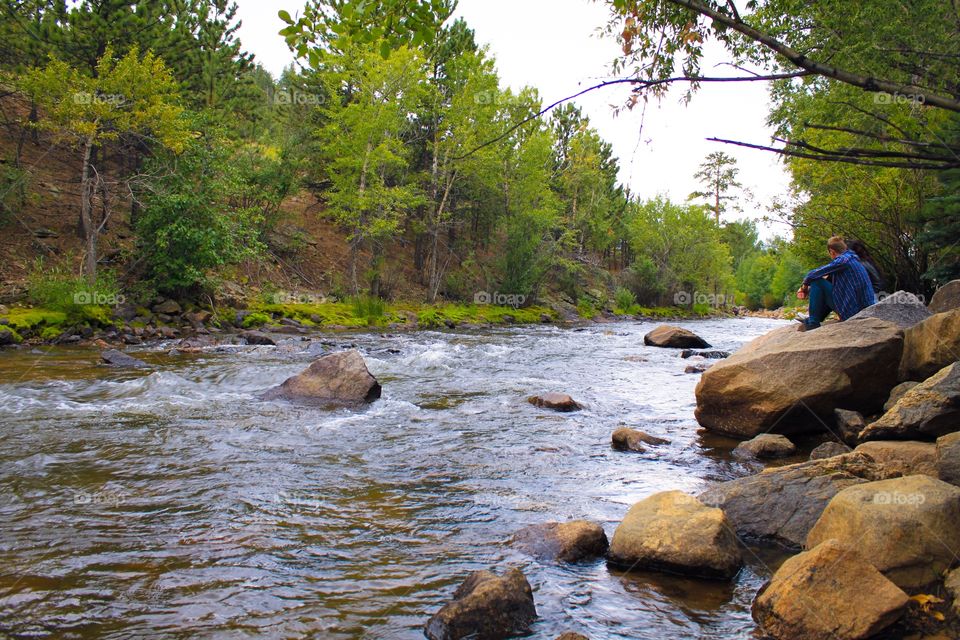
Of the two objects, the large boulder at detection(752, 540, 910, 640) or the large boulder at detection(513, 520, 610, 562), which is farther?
the large boulder at detection(513, 520, 610, 562)

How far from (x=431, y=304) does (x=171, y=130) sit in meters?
16.4

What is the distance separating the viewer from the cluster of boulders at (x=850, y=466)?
11.5ft

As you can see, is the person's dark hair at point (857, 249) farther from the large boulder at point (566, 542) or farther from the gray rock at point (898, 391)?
the large boulder at point (566, 542)

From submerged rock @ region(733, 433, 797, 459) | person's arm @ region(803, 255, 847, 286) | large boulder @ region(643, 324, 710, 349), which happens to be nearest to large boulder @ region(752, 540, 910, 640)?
submerged rock @ region(733, 433, 797, 459)

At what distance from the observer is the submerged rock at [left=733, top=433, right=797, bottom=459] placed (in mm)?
7227

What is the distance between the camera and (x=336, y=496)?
19.1 feet

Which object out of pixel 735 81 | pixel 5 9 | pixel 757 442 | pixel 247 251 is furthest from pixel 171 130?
pixel 735 81

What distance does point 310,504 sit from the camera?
5.59 m

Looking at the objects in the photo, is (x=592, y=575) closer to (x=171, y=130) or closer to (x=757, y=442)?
(x=757, y=442)

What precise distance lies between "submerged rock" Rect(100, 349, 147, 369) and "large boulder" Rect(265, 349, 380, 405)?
4.54 m

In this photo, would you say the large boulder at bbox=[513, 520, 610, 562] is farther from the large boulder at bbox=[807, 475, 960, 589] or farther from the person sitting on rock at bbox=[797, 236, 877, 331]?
the person sitting on rock at bbox=[797, 236, 877, 331]

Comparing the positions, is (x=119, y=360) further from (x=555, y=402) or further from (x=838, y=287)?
(x=838, y=287)

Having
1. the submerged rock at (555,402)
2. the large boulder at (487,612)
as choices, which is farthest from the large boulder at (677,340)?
the large boulder at (487,612)

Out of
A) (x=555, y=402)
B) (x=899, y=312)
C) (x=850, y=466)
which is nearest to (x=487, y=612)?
(x=850, y=466)
